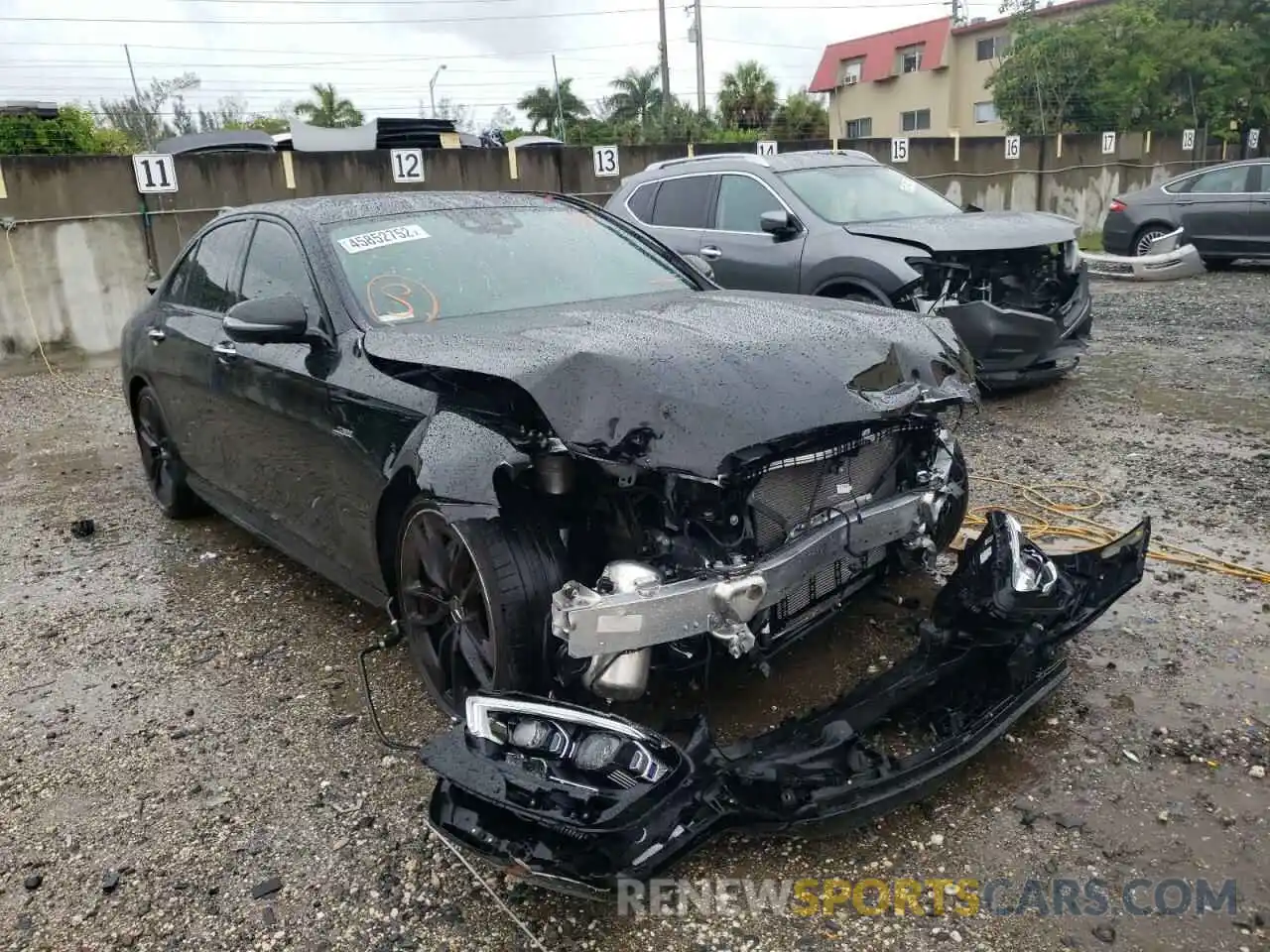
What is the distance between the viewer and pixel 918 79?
43531 millimetres

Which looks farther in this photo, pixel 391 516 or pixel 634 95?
pixel 634 95

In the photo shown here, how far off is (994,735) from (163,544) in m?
4.32

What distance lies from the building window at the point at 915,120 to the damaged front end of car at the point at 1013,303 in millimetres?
39750

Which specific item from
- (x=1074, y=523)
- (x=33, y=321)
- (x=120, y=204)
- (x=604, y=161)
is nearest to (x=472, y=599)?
(x=1074, y=523)

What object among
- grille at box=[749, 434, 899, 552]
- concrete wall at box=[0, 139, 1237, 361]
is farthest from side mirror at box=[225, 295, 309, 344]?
concrete wall at box=[0, 139, 1237, 361]

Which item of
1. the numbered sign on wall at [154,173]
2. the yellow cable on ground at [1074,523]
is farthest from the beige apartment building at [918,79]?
the yellow cable on ground at [1074,523]

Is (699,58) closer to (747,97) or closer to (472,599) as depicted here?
(747,97)

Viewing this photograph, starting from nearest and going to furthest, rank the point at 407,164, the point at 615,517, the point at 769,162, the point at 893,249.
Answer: the point at 615,517
the point at 893,249
the point at 769,162
the point at 407,164

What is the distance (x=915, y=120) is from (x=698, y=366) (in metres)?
45.8

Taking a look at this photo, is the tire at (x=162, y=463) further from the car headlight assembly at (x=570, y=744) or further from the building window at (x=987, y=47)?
the building window at (x=987, y=47)

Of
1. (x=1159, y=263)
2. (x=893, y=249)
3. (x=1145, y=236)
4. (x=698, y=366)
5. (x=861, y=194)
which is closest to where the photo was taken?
(x=698, y=366)

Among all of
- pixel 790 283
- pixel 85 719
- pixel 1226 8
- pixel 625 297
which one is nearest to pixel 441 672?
pixel 85 719

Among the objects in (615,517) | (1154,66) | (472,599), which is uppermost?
(1154,66)

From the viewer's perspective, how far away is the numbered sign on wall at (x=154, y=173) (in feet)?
37.2
